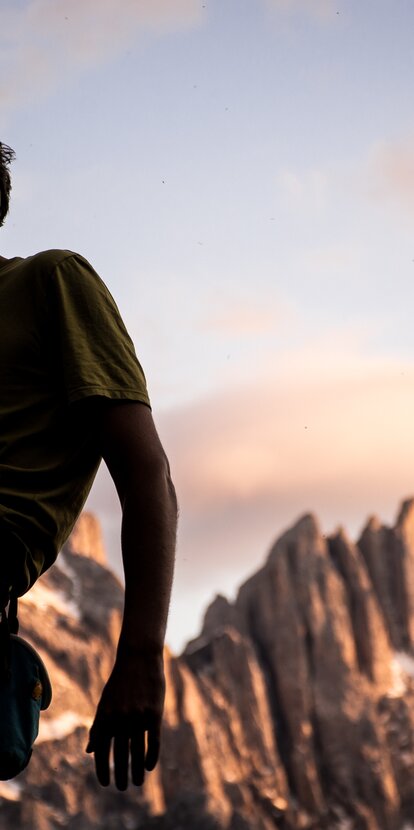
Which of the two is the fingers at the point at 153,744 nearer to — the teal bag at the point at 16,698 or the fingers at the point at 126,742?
Result: the fingers at the point at 126,742

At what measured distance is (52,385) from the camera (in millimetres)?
3637

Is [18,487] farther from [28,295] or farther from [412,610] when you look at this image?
[412,610]

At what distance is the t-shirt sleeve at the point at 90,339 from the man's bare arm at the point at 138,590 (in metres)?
0.08

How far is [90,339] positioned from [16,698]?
1042mm

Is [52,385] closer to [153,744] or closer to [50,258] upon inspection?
[50,258]

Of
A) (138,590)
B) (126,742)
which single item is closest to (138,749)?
(126,742)

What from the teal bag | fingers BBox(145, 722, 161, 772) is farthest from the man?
the teal bag

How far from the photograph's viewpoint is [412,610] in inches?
5517

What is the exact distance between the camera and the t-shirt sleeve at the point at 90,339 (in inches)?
137

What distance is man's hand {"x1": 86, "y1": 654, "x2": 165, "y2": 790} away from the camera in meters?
3.20

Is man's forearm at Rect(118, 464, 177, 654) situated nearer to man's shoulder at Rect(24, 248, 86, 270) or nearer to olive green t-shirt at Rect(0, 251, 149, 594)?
olive green t-shirt at Rect(0, 251, 149, 594)

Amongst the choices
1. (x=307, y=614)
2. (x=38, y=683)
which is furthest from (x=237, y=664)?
(x=38, y=683)

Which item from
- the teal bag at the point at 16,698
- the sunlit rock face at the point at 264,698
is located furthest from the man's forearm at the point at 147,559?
the sunlit rock face at the point at 264,698

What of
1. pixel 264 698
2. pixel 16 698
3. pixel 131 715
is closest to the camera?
pixel 131 715
